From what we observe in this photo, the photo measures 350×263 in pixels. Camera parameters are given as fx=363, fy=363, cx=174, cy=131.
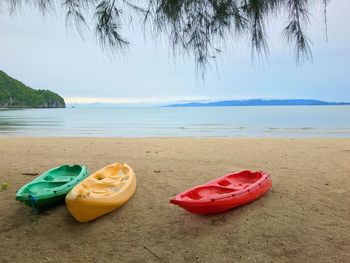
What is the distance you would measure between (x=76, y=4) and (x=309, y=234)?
289 centimetres

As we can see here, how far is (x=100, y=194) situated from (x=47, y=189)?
0.67 meters

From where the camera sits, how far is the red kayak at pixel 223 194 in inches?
137

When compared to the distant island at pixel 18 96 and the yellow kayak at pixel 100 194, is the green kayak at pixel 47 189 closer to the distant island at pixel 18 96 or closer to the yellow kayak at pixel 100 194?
the yellow kayak at pixel 100 194

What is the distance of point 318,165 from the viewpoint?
20.9ft

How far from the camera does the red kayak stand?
3.48 meters

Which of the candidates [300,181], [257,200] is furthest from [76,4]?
[300,181]

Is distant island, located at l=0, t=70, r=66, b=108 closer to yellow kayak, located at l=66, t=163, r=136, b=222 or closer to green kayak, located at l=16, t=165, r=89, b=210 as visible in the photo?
green kayak, located at l=16, t=165, r=89, b=210

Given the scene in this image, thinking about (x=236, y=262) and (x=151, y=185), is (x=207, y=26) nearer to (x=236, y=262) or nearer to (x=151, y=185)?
(x=236, y=262)

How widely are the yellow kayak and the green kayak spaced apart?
Result: 0.22 meters

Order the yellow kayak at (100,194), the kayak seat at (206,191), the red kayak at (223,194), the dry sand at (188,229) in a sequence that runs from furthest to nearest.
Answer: the kayak seat at (206,191), the yellow kayak at (100,194), the red kayak at (223,194), the dry sand at (188,229)

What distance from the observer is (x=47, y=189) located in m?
4.21

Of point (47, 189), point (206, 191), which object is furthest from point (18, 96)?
point (206, 191)

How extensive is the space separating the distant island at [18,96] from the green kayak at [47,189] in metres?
70.0

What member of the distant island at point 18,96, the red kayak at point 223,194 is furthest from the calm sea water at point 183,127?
the distant island at point 18,96
